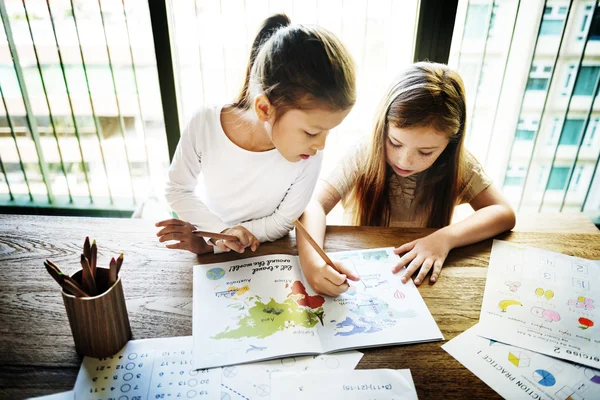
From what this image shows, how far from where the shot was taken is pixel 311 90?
81 cm

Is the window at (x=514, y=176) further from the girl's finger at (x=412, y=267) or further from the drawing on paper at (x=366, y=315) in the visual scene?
the drawing on paper at (x=366, y=315)

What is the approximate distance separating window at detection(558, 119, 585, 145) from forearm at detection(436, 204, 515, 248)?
1.25 meters

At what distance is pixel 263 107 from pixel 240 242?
31cm

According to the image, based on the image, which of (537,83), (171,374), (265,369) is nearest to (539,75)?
(537,83)

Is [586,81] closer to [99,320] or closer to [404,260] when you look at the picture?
[404,260]

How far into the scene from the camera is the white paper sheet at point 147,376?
1.94 ft

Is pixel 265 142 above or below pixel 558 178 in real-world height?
above

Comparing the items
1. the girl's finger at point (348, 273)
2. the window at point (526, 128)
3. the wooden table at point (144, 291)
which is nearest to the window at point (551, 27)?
the window at point (526, 128)

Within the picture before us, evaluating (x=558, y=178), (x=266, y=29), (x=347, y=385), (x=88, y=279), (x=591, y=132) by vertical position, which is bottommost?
(x=558, y=178)

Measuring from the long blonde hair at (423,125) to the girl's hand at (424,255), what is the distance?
299 mm

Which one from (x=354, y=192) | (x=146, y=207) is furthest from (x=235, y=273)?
(x=146, y=207)

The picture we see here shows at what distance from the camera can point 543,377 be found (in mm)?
635

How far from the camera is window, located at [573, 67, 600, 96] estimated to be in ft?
6.02

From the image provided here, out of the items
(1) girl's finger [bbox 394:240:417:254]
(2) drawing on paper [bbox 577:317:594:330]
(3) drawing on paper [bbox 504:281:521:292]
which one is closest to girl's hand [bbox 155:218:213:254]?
(1) girl's finger [bbox 394:240:417:254]
